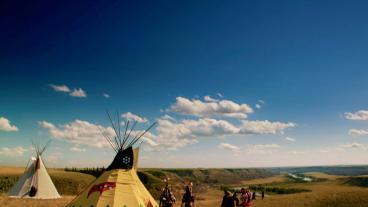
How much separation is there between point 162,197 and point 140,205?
257cm

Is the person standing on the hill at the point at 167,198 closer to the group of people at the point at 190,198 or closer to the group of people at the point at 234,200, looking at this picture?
the group of people at the point at 190,198

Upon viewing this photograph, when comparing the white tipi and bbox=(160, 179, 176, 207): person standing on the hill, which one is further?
the white tipi

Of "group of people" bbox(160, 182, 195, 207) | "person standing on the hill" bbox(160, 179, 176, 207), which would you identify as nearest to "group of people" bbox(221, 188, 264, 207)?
"group of people" bbox(160, 182, 195, 207)

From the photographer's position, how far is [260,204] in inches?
1490

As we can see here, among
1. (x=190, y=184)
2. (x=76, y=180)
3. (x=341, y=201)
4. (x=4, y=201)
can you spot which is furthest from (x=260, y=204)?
(x=76, y=180)

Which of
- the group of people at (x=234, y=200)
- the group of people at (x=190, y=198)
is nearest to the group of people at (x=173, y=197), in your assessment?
the group of people at (x=190, y=198)

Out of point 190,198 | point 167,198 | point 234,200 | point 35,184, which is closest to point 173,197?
point 167,198

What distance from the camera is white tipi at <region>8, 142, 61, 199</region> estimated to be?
32.8 meters

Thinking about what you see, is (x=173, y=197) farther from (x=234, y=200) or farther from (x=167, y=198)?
(x=234, y=200)

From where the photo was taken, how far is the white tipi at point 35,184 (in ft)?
108

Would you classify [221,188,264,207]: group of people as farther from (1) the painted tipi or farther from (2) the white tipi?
(2) the white tipi

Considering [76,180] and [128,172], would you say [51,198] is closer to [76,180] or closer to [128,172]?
[128,172]

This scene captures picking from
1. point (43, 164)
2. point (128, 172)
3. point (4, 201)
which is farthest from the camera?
point (43, 164)

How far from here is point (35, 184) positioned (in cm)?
3350
